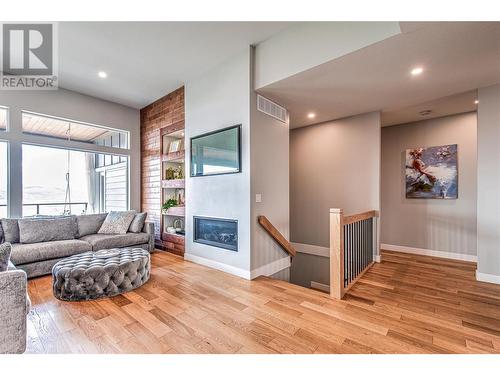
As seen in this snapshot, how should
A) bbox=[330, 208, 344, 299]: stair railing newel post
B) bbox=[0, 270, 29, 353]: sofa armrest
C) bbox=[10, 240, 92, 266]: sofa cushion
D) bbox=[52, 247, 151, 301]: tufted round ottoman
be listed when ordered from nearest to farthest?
bbox=[0, 270, 29, 353]: sofa armrest → bbox=[52, 247, 151, 301]: tufted round ottoman → bbox=[330, 208, 344, 299]: stair railing newel post → bbox=[10, 240, 92, 266]: sofa cushion

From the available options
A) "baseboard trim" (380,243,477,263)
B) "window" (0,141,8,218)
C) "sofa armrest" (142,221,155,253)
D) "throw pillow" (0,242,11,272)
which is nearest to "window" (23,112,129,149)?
"window" (0,141,8,218)

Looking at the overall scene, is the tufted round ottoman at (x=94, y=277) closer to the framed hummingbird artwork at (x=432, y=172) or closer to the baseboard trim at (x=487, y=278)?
the baseboard trim at (x=487, y=278)

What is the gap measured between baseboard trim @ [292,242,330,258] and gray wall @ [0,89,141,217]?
3772 mm

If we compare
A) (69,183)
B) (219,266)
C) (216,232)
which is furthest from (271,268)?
(69,183)

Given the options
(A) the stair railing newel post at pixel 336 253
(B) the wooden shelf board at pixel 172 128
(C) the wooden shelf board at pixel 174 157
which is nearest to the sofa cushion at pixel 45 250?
(C) the wooden shelf board at pixel 174 157

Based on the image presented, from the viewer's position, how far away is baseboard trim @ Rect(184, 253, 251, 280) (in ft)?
10.3

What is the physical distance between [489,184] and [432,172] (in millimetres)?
1495

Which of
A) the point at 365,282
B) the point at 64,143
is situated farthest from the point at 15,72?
the point at 365,282

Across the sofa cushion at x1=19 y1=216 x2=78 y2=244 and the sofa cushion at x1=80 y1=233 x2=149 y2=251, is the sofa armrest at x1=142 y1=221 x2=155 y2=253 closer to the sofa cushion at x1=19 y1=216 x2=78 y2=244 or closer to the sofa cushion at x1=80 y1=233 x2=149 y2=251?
the sofa cushion at x1=80 y1=233 x2=149 y2=251

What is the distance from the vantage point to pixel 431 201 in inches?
180

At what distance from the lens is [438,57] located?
2.44 m

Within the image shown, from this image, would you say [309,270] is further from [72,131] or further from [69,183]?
[72,131]
